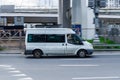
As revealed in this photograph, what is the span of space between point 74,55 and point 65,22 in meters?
32.4

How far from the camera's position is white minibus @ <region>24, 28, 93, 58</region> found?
23656 millimetres

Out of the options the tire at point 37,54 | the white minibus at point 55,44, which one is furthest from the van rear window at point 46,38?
the tire at point 37,54

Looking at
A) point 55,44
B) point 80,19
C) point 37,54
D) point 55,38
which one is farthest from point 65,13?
point 37,54

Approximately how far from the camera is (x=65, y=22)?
56562mm

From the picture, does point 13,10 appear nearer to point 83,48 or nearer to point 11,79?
point 83,48

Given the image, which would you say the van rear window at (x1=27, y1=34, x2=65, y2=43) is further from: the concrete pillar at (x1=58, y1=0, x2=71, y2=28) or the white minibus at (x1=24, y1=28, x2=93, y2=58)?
the concrete pillar at (x1=58, y1=0, x2=71, y2=28)

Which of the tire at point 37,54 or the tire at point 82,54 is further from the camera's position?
the tire at point 82,54

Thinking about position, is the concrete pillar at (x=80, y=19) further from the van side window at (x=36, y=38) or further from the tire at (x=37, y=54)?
the tire at (x=37, y=54)

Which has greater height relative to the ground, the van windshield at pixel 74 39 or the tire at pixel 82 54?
the van windshield at pixel 74 39

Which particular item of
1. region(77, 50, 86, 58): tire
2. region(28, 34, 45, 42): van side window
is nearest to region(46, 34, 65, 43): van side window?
region(28, 34, 45, 42): van side window

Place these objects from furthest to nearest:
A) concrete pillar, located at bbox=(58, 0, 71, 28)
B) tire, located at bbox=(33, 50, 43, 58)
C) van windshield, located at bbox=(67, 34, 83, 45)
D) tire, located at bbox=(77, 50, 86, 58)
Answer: concrete pillar, located at bbox=(58, 0, 71, 28) < van windshield, located at bbox=(67, 34, 83, 45) < tire, located at bbox=(77, 50, 86, 58) < tire, located at bbox=(33, 50, 43, 58)

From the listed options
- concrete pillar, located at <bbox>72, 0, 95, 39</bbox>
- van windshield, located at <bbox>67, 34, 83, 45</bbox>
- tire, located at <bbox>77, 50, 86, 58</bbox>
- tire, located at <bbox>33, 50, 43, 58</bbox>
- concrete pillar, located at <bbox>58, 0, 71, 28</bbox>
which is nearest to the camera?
tire, located at <bbox>33, 50, 43, 58</bbox>

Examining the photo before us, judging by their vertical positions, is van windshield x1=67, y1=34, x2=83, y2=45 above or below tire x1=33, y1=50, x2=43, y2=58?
above

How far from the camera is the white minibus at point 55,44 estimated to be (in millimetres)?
23656
